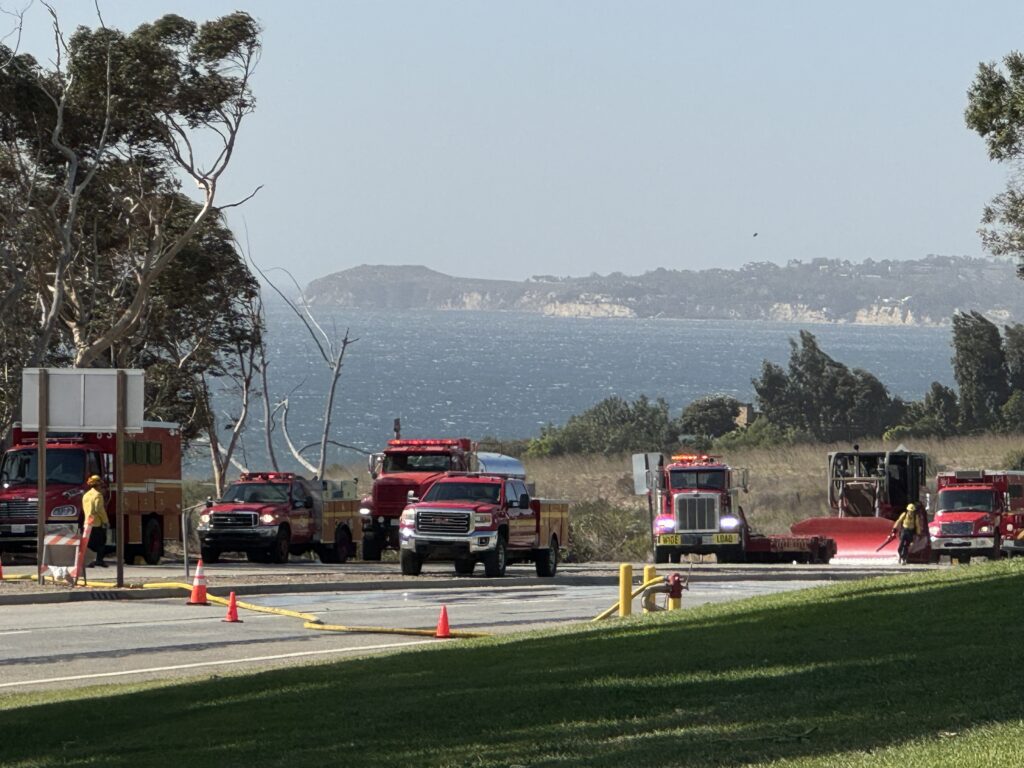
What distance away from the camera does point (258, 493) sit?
38000mm

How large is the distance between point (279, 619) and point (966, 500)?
25293 mm

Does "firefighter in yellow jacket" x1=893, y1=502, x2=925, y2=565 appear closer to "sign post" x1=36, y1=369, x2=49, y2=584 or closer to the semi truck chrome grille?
the semi truck chrome grille

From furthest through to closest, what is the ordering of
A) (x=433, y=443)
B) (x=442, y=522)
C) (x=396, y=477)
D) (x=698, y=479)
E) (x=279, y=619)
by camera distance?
(x=698, y=479), (x=433, y=443), (x=396, y=477), (x=442, y=522), (x=279, y=619)

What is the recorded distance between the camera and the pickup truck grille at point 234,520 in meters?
36.6

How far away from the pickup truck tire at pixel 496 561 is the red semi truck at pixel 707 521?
9.72 m

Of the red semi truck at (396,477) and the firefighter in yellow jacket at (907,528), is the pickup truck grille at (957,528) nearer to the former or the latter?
the firefighter in yellow jacket at (907,528)

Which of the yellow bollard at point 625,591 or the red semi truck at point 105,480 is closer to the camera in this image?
the yellow bollard at point 625,591

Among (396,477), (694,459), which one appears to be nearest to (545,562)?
(396,477)

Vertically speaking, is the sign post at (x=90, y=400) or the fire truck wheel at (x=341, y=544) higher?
the sign post at (x=90, y=400)

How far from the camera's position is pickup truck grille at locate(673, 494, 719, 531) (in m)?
41.5

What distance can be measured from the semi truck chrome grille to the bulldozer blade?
3268 millimetres

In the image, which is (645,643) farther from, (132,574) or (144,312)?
(144,312)

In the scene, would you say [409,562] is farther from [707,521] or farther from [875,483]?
[875,483]

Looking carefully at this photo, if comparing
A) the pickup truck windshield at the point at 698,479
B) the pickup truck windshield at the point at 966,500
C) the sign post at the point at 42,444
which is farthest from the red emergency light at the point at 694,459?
the sign post at the point at 42,444
